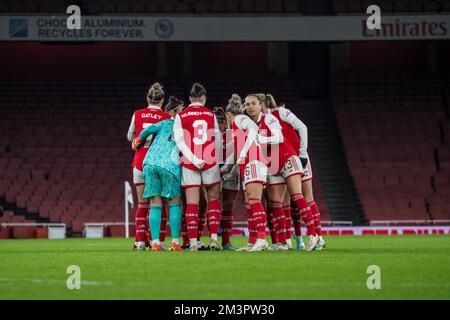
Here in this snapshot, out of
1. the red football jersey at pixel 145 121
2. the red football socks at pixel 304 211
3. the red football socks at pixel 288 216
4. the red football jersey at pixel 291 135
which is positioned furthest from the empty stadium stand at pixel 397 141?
the red football socks at pixel 304 211

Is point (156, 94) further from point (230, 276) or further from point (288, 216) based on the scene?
point (230, 276)

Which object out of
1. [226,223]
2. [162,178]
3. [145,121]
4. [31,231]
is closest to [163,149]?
[162,178]

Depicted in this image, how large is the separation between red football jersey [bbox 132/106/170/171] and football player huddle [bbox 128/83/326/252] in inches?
0.6

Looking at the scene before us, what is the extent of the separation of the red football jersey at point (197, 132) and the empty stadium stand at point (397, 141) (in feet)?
54.1

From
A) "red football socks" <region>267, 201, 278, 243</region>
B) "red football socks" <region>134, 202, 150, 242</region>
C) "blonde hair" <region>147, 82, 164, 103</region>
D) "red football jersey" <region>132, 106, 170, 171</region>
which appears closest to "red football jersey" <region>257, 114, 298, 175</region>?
"red football socks" <region>267, 201, 278, 243</region>

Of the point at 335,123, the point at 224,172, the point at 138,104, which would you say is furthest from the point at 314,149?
the point at 224,172

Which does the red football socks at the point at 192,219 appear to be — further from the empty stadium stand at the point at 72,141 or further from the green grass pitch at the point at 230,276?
the empty stadium stand at the point at 72,141

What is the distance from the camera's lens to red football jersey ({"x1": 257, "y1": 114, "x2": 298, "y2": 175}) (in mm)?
12617

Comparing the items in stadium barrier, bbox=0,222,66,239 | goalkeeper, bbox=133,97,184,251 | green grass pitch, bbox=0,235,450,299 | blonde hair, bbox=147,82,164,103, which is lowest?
stadium barrier, bbox=0,222,66,239

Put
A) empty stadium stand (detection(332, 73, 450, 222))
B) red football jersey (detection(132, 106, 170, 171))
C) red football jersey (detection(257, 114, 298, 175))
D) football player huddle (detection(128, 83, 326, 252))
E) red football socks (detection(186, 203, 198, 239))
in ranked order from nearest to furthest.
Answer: football player huddle (detection(128, 83, 326, 252))
red football jersey (detection(257, 114, 298, 175))
red football socks (detection(186, 203, 198, 239))
red football jersey (detection(132, 106, 170, 171))
empty stadium stand (detection(332, 73, 450, 222))

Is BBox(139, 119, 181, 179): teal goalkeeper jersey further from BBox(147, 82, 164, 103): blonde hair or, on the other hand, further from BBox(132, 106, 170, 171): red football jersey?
BBox(147, 82, 164, 103): blonde hair

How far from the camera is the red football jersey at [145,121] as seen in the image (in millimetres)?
13523
